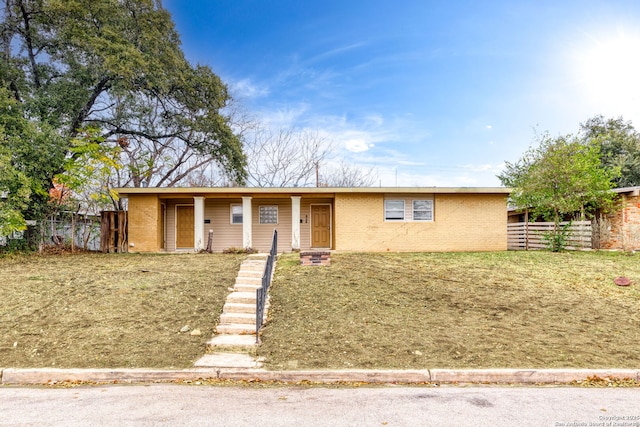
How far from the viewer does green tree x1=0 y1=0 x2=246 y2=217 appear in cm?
1439

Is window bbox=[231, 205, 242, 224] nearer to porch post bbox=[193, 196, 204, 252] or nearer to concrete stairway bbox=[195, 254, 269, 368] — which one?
porch post bbox=[193, 196, 204, 252]

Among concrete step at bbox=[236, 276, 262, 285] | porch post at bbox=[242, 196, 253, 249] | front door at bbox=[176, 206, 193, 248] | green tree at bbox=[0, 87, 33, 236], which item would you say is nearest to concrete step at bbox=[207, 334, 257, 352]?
concrete step at bbox=[236, 276, 262, 285]

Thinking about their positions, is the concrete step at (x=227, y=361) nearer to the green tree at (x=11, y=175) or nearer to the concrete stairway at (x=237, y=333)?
the concrete stairway at (x=237, y=333)

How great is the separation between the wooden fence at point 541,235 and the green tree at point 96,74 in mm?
14731

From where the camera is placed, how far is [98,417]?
3.88 metres

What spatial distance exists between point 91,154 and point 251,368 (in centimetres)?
1258

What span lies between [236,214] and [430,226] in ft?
27.6

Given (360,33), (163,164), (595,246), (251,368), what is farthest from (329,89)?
(251,368)

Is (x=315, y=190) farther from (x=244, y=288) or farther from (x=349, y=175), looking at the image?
(x=349, y=175)

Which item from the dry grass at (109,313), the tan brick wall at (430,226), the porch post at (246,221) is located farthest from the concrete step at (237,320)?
the porch post at (246,221)

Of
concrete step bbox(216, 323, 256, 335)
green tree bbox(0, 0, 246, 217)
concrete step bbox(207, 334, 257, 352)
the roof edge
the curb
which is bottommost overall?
the curb

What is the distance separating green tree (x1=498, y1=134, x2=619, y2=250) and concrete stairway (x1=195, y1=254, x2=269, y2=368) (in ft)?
43.7

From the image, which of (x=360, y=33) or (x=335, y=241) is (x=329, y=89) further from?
(x=335, y=241)

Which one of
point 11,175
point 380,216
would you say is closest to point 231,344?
point 11,175
